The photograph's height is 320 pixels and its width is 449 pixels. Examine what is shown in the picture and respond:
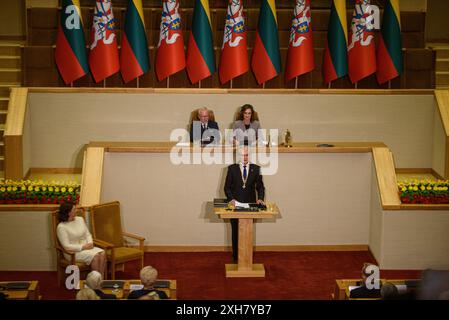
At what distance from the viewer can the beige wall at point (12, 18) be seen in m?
12.3

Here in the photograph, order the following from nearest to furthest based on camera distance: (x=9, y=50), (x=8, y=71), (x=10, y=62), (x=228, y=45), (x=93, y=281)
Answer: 1. (x=93, y=281)
2. (x=228, y=45)
3. (x=8, y=71)
4. (x=10, y=62)
5. (x=9, y=50)

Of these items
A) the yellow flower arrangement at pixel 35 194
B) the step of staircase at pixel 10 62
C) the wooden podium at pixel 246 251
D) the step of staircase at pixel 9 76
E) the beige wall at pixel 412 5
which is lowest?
the wooden podium at pixel 246 251

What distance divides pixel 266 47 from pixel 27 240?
14.4ft

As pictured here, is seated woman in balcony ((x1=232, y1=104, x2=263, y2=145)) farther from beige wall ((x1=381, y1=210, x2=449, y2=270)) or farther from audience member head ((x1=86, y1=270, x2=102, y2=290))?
audience member head ((x1=86, y1=270, x2=102, y2=290))

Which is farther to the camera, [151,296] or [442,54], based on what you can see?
[442,54]

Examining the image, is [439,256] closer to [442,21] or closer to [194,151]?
[194,151]

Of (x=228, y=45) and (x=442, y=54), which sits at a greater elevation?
(x=228, y=45)

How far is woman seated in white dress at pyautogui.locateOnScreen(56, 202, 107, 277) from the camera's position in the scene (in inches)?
306

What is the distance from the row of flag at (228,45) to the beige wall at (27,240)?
299 cm

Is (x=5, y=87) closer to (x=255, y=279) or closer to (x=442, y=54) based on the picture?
(x=255, y=279)

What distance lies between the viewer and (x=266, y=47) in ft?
35.8

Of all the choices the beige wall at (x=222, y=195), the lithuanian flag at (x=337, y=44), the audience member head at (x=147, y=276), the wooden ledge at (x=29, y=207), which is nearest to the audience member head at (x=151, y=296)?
the audience member head at (x=147, y=276)

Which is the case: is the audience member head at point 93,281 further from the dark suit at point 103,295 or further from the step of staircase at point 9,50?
the step of staircase at point 9,50

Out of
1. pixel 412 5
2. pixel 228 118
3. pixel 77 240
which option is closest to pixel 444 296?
pixel 77 240
